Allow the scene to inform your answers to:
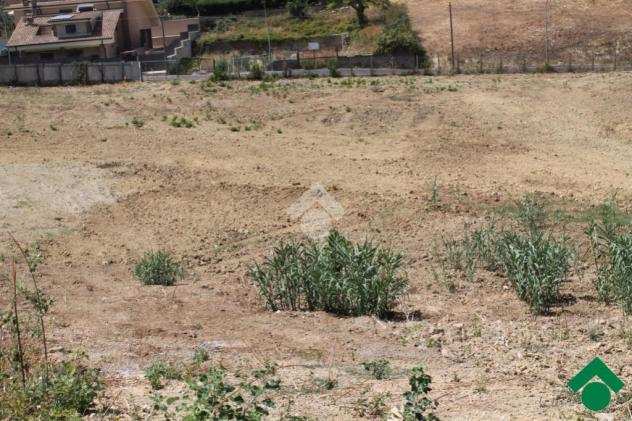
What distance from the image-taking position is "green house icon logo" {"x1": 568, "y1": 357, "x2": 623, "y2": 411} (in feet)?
19.0

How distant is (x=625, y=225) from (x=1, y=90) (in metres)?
27.2

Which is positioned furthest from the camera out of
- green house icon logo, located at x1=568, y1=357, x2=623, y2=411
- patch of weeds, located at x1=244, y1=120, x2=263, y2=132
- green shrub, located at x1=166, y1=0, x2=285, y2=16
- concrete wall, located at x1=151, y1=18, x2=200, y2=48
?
green shrub, located at x1=166, y1=0, x2=285, y2=16

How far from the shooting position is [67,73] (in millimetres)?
38969

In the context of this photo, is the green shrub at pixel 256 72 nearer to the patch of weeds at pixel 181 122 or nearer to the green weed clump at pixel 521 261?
the patch of weeds at pixel 181 122

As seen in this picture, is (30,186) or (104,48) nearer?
(30,186)

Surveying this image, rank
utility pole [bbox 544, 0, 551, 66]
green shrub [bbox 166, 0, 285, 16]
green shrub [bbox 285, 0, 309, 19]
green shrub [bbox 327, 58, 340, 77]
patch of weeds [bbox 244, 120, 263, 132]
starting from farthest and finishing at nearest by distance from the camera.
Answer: green shrub [bbox 166, 0, 285, 16]
green shrub [bbox 285, 0, 309, 19]
utility pole [bbox 544, 0, 551, 66]
green shrub [bbox 327, 58, 340, 77]
patch of weeds [bbox 244, 120, 263, 132]

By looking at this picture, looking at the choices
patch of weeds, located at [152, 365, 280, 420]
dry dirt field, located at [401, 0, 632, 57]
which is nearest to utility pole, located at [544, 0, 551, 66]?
dry dirt field, located at [401, 0, 632, 57]

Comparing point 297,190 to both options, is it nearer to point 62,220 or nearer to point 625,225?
point 62,220

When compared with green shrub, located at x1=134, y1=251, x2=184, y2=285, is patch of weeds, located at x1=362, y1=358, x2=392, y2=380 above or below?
above

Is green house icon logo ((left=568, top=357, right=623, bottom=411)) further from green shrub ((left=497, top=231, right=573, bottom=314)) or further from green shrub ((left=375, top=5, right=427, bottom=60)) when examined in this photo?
green shrub ((left=375, top=5, right=427, bottom=60))

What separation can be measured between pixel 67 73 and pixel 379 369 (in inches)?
1301

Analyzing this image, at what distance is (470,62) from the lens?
131 feet

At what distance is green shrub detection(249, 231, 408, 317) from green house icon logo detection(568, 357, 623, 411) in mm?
5065

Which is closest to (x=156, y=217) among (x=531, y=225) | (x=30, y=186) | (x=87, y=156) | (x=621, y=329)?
(x=30, y=186)
